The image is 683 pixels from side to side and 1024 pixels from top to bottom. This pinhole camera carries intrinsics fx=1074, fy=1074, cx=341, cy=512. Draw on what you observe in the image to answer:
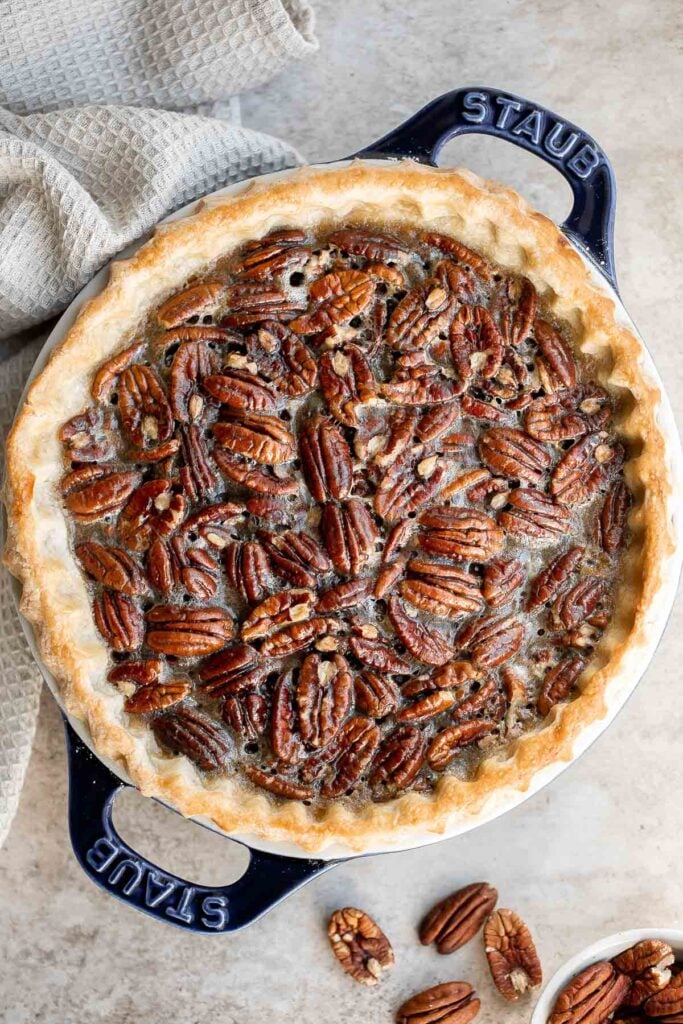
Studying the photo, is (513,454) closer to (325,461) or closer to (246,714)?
(325,461)

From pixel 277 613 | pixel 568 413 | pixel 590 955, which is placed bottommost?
pixel 590 955

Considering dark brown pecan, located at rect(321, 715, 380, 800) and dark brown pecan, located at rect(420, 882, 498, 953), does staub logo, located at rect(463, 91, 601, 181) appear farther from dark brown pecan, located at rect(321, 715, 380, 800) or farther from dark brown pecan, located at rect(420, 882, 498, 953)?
dark brown pecan, located at rect(420, 882, 498, 953)

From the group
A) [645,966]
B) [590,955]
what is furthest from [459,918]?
[645,966]

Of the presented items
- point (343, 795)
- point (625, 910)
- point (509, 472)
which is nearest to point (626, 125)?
point (509, 472)

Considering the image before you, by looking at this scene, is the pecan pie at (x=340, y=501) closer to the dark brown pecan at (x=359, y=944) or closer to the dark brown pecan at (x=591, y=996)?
the dark brown pecan at (x=359, y=944)

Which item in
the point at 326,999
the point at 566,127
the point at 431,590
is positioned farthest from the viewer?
the point at 326,999

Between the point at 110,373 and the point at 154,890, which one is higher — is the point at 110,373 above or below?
above

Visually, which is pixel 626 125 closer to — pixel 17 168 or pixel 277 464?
pixel 277 464

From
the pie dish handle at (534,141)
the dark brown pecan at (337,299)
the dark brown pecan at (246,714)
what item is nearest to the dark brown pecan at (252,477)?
the dark brown pecan at (337,299)
